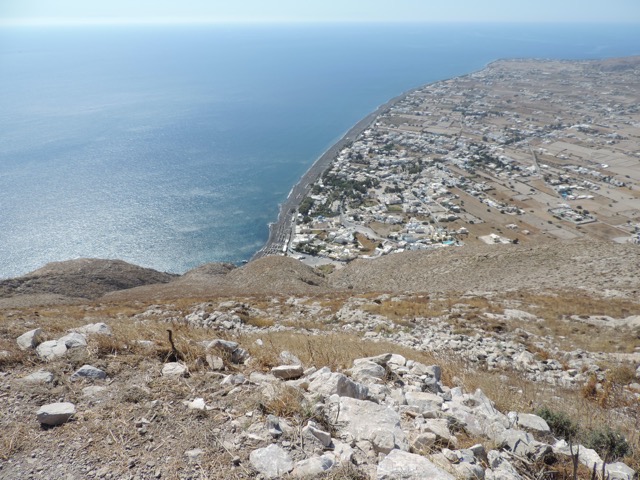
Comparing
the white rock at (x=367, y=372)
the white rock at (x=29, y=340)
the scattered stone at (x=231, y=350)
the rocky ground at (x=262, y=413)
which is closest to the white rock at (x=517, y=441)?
the rocky ground at (x=262, y=413)

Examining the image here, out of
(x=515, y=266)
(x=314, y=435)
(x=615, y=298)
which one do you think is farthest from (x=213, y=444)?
(x=515, y=266)

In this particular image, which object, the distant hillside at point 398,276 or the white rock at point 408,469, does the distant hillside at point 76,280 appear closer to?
the distant hillside at point 398,276

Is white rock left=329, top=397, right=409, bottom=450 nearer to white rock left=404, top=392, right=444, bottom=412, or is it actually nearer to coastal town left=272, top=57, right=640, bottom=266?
white rock left=404, top=392, right=444, bottom=412

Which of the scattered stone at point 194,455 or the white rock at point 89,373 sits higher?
the scattered stone at point 194,455

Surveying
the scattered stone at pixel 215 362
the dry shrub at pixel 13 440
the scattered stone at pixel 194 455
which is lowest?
the scattered stone at pixel 215 362

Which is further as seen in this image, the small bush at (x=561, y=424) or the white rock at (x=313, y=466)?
the small bush at (x=561, y=424)

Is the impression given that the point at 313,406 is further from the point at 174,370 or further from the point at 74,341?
the point at 74,341

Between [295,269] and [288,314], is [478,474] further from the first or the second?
→ [295,269]
